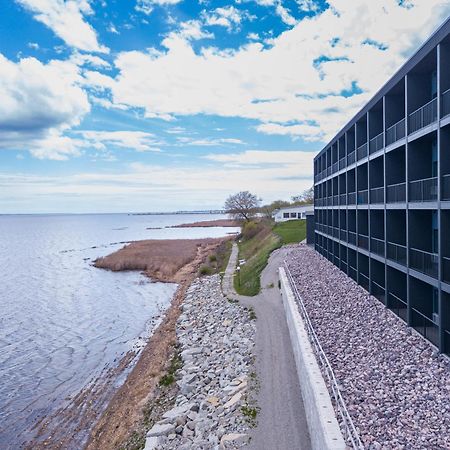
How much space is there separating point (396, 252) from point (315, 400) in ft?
32.4

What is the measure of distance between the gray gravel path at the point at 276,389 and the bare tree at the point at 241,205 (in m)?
61.4

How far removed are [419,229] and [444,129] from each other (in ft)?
14.3

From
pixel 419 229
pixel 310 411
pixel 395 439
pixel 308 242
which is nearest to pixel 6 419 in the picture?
pixel 310 411

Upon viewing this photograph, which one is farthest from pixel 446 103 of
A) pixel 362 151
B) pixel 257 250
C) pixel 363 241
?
pixel 257 250

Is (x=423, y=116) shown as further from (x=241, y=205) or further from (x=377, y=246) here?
(x=241, y=205)

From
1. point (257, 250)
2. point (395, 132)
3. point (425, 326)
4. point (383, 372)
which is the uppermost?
point (395, 132)

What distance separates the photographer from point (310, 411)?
12.0m

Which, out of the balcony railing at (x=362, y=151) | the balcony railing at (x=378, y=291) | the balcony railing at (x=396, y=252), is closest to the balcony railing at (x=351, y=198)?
the balcony railing at (x=362, y=151)

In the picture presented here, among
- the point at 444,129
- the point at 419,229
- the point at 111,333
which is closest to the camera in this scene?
the point at 444,129

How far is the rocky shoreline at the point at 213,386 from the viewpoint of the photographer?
13.1 meters

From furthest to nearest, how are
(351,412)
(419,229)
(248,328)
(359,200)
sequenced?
(359,200) → (248,328) → (419,229) → (351,412)

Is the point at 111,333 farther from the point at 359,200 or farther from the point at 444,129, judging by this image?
the point at 444,129

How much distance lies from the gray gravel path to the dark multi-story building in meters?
5.04

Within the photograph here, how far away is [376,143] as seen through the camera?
21.0m
